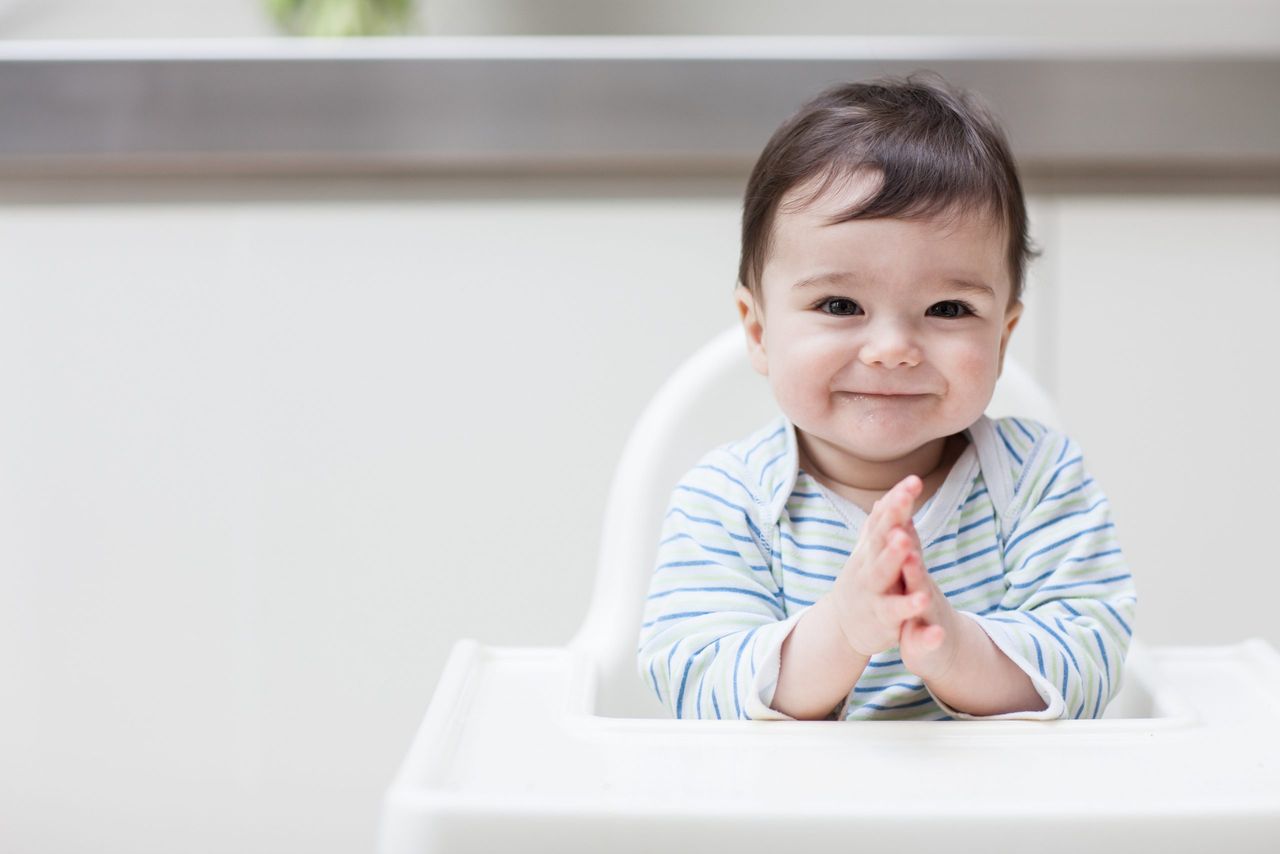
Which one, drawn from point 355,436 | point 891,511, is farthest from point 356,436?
point 891,511

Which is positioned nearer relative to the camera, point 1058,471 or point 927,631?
point 927,631

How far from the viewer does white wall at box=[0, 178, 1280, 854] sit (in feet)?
3.96

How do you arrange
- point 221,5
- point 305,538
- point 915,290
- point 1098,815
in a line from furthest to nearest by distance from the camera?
point 221,5, point 305,538, point 915,290, point 1098,815

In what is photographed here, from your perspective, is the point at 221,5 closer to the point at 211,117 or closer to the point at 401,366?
the point at 211,117

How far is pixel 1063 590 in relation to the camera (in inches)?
26.1

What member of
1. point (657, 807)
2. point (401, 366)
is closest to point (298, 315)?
point (401, 366)

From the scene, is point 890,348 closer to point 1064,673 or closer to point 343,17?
point 1064,673

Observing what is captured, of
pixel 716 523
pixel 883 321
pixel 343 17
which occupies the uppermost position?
pixel 343 17

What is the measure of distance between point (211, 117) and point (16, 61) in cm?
18

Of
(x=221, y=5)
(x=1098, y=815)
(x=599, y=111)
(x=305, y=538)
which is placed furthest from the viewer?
(x=221, y=5)

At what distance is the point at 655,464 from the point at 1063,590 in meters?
0.27

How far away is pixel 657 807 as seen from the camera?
0.45 meters

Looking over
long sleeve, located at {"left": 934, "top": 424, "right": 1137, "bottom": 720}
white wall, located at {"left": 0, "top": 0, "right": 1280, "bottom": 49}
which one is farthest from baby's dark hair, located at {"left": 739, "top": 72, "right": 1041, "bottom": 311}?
white wall, located at {"left": 0, "top": 0, "right": 1280, "bottom": 49}

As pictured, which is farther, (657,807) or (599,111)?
(599,111)
